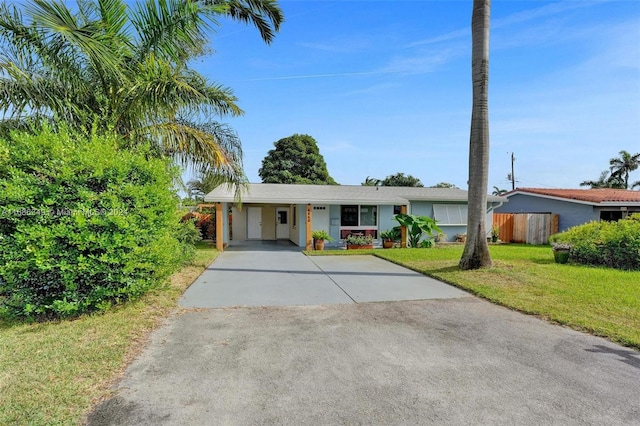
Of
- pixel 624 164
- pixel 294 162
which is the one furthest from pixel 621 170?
pixel 294 162

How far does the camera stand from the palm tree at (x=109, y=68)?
6.21m

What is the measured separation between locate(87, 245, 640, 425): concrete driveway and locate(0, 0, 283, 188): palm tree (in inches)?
180

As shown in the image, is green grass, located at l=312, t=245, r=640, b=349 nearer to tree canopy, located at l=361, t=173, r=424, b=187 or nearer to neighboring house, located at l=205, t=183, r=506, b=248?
→ neighboring house, located at l=205, t=183, r=506, b=248

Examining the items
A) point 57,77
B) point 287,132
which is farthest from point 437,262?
point 287,132

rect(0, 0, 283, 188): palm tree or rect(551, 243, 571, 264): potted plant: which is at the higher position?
rect(0, 0, 283, 188): palm tree

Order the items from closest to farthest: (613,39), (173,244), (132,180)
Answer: (132,180)
(173,244)
(613,39)

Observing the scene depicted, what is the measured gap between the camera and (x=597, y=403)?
9.89 feet

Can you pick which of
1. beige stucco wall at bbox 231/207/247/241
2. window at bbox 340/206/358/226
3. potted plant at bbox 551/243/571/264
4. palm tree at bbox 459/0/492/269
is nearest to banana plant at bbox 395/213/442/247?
window at bbox 340/206/358/226

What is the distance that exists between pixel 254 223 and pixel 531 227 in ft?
55.8

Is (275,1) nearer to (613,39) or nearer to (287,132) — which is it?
(613,39)

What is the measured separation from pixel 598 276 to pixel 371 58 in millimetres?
9774

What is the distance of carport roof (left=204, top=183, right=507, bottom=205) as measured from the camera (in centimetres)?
1530

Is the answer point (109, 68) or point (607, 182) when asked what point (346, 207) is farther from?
point (607, 182)

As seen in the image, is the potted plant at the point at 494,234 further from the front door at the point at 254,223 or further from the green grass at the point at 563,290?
the front door at the point at 254,223
